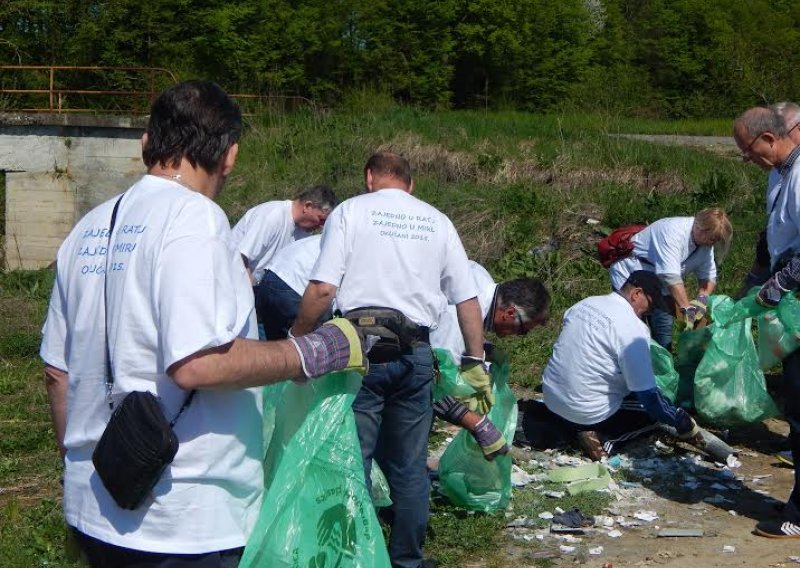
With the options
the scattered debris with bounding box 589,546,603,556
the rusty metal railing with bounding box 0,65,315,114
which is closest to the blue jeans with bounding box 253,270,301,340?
the scattered debris with bounding box 589,546,603,556

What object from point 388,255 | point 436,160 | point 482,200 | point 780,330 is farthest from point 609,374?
point 436,160

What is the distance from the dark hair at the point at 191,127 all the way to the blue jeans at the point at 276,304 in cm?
352

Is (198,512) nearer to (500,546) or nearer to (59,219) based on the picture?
(500,546)

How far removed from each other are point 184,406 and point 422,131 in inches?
520

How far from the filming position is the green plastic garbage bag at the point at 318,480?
257cm

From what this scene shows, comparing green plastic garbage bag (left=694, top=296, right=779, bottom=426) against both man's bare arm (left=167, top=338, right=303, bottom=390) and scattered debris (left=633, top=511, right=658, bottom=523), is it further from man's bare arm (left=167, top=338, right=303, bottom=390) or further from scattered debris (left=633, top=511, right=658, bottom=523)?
man's bare arm (left=167, top=338, right=303, bottom=390)

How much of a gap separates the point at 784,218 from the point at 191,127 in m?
3.28

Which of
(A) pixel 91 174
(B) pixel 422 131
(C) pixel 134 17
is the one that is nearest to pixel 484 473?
(B) pixel 422 131

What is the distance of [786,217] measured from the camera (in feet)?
15.4

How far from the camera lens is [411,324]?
4.01 metres

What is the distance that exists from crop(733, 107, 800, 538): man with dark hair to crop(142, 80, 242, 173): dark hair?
3.10 meters

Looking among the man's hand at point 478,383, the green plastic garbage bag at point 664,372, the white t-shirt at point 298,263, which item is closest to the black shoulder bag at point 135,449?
the man's hand at point 478,383

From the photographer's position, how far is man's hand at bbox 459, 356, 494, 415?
4578 mm

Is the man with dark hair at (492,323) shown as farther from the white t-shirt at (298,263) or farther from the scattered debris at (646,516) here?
the white t-shirt at (298,263)
